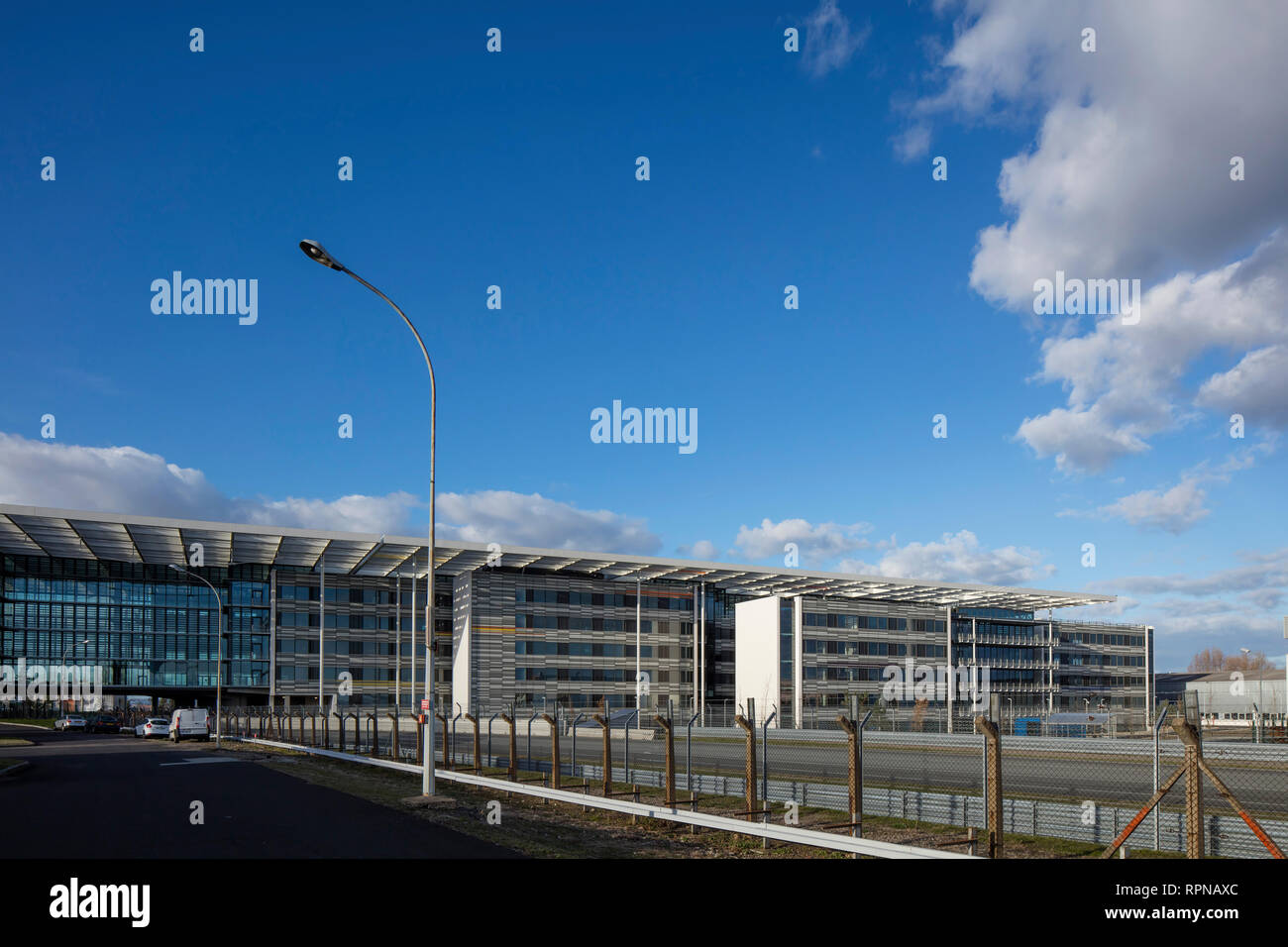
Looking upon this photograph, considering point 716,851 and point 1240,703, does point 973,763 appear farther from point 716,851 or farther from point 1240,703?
point 1240,703

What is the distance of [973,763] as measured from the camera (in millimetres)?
28297

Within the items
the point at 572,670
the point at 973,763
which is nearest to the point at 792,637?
the point at 572,670

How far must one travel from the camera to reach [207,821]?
1688cm

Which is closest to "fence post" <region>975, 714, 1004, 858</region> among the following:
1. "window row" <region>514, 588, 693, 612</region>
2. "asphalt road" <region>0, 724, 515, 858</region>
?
"asphalt road" <region>0, 724, 515, 858</region>

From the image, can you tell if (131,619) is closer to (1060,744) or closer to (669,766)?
(1060,744)

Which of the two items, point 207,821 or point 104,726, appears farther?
point 104,726

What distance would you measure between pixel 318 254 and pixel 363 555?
2102 inches

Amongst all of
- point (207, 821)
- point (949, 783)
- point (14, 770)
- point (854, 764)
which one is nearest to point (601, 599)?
point (14, 770)

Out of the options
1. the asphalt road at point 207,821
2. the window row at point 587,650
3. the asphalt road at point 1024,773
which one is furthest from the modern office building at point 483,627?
the asphalt road at point 207,821

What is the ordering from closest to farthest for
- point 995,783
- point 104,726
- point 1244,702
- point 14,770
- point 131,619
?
point 995,783 < point 14,770 < point 1244,702 < point 104,726 < point 131,619

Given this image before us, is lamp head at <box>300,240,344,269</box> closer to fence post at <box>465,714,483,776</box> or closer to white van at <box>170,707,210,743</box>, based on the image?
fence post at <box>465,714,483,776</box>

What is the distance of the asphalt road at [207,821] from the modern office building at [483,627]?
44.3 meters

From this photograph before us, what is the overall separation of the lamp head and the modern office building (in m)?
50.2
